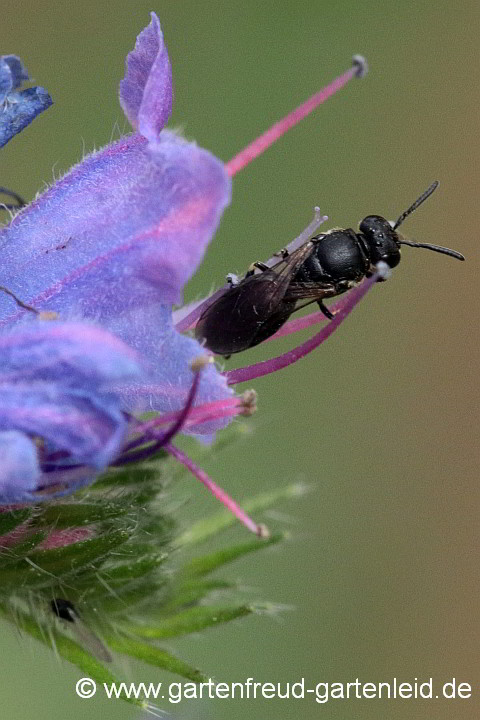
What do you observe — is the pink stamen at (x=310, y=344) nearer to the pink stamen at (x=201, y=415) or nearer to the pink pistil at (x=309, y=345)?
the pink pistil at (x=309, y=345)

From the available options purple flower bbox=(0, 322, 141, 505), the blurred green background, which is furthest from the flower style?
the blurred green background

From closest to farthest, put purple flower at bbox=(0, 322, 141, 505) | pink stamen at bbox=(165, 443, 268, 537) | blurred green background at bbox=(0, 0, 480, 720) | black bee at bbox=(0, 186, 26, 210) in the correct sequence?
purple flower at bbox=(0, 322, 141, 505) → pink stamen at bbox=(165, 443, 268, 537) → black bee at bbox=(0, 186, 26, 210) → blurred green background at bbox=(0, 0, 480, 720)

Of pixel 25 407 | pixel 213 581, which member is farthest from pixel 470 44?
pixel 25 407

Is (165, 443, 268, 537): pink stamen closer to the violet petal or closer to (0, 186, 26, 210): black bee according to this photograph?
the violet petal

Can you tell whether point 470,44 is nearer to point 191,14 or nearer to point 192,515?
point 191,14

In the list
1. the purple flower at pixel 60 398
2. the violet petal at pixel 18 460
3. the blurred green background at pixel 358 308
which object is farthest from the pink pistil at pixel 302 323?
the blurred green background at pixel 358 308

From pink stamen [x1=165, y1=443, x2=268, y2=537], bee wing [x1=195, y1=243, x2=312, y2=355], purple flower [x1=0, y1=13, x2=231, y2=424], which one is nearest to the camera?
purple flower [x1=0, y1=13, x2=231, y2=424]

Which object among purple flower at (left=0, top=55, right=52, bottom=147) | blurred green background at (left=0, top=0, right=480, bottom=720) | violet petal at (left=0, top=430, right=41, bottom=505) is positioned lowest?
blurred green background at (left=0, top=0, right=480, bottom=720)

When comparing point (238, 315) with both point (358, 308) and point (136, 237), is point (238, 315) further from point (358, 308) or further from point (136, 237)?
point (358, 308)

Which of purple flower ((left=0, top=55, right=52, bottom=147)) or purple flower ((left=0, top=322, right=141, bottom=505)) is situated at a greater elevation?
purple flower ((left=0, top=55, right=52, bottom=147))
